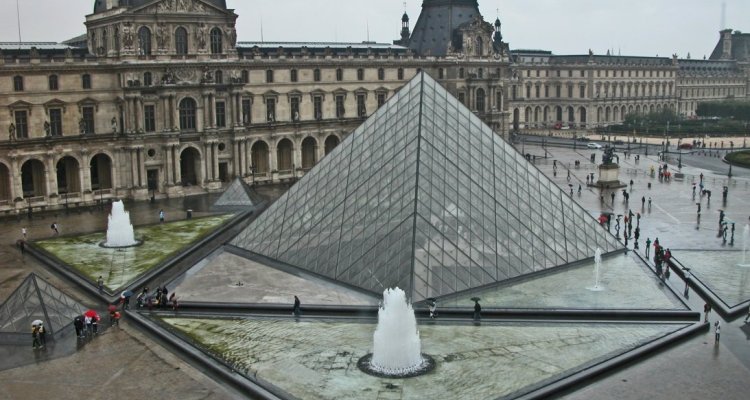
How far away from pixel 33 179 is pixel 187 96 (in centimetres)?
1020

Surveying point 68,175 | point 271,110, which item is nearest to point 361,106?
point 271,110

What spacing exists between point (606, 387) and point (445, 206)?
10043 millimetres

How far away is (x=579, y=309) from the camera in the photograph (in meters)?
24.2

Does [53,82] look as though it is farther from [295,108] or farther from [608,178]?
[608,178]

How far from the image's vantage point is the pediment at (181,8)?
48.6m

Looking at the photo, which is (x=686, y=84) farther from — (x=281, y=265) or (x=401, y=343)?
(x=401, y=343)

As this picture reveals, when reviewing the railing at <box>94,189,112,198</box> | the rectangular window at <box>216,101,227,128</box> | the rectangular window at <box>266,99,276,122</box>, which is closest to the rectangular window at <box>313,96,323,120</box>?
the rectangular window at <box>266,99,276,122</box>

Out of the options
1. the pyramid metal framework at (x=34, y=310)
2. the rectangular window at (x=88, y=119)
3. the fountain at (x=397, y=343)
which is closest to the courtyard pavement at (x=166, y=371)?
the pyramid metal framework at (x=34, y=310)

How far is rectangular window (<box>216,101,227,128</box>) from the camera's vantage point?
53081 millimetres

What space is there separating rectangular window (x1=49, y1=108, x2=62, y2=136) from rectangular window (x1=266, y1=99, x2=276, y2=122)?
563 inches

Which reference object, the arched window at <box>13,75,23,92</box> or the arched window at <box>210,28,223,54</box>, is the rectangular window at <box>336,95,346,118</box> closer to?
the arched window at <box>210,28,223,54</box>

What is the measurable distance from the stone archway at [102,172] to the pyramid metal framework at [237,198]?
8309 mm

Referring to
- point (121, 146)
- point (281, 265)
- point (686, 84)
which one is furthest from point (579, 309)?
point (686, 84)

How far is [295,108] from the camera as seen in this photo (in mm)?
58375
